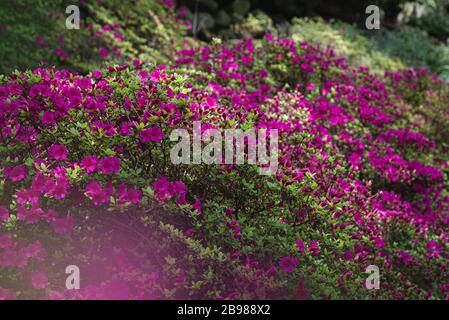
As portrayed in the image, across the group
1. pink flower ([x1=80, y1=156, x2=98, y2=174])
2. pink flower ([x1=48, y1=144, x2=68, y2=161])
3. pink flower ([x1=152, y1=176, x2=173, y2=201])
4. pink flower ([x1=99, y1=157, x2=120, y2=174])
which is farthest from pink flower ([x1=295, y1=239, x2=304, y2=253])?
pink flower ([x1=48, y1=144, x2=68, y2=161])

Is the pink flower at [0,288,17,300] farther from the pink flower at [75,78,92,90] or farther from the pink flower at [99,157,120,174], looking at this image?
the pink flower at [75,78,92,90]

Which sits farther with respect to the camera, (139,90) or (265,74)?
(265,74)

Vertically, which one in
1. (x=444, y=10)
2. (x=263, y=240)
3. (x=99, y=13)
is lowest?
(x=263, y=240)

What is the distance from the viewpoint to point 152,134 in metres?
2.83

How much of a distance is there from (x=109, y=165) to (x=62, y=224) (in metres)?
0.38

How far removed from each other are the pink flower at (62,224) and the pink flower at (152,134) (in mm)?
572

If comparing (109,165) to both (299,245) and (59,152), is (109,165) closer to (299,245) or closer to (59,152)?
(59,152)

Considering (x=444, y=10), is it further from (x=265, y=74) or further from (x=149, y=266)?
(x=149, y=266)

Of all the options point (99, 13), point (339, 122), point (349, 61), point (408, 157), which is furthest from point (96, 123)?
point (349, 61)

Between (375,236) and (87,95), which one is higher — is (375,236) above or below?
below

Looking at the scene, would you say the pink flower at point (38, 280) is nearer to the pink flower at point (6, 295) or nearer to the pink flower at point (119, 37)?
the pink flower at point (6, 295)

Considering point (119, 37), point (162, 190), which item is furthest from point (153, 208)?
point (119, 37)

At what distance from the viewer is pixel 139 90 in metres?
3.18
